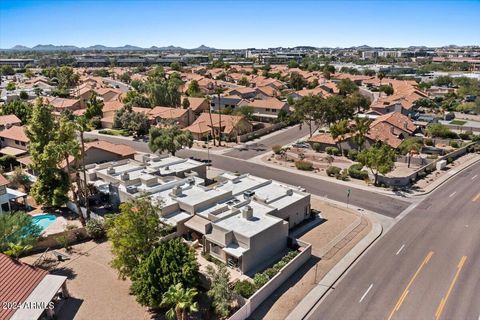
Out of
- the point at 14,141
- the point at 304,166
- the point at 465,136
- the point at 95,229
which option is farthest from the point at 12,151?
the point at 465,136

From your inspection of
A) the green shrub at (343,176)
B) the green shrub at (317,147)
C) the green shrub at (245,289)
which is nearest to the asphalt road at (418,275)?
the green shrub at (245,289)

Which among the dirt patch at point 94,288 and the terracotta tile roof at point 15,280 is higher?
the terracotta tile roof at point 15,280

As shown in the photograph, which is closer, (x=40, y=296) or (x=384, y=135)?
(x=40, y=296)

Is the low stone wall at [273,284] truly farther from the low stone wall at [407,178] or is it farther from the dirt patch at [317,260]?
the low stone wall at [407,178]

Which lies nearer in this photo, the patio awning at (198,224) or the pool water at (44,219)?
the patio awning at (198,224)

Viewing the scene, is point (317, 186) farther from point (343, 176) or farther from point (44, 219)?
point (44, 219)

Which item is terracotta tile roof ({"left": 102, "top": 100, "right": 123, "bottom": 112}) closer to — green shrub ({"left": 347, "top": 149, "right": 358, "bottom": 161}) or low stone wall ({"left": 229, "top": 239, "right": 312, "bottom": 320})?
green shrub ({"left": 347, "top": 149, "right": 358, "bottom": 161})

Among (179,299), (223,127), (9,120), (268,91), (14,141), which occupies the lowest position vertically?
(179,299)

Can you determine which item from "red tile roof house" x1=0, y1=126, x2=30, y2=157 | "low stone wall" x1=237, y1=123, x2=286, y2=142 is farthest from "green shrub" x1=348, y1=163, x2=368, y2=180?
"red tile roof house" x1=0, y1=126, x2=30, y2=157
